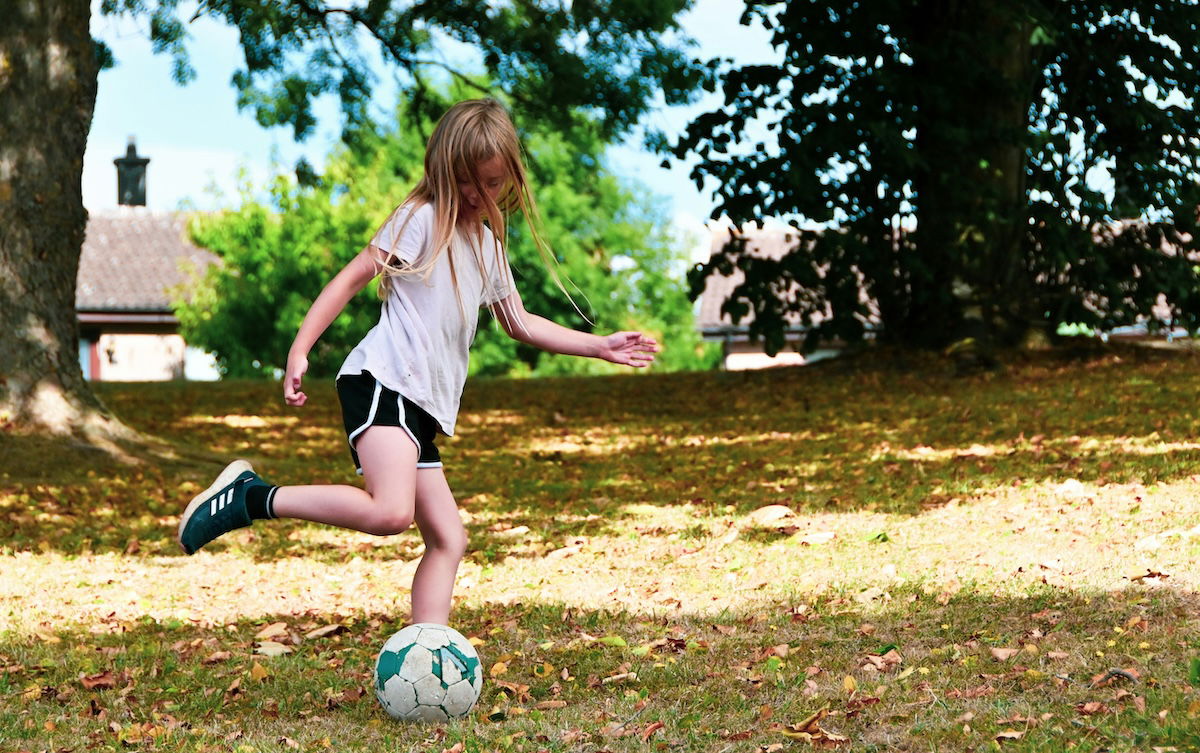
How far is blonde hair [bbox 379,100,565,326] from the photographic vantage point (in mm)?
4203

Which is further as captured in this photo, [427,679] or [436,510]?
[436,510]

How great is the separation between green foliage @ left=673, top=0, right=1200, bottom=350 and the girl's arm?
28.9ft

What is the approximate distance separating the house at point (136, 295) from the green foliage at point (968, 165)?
28.6 m

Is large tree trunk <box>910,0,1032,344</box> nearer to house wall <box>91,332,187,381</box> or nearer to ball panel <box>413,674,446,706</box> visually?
ball panel <box>413,674,446,706</box>

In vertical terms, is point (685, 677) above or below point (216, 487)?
below

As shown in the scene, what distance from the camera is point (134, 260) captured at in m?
44.2

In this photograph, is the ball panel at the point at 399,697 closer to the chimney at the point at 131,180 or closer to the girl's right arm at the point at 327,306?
the girl's right arm at the point at 327,306

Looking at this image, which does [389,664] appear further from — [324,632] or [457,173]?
[457,173]

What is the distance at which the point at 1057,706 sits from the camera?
4016 mm

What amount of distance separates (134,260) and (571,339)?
42961 mm

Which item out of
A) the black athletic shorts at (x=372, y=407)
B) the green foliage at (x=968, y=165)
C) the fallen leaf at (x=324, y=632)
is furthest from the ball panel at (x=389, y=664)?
the green foliage at (x=968, y=165)

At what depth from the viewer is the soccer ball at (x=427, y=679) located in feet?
13.9

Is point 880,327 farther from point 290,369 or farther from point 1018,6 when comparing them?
point 290,369

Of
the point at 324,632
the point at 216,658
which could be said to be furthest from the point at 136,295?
the point at 216,658
